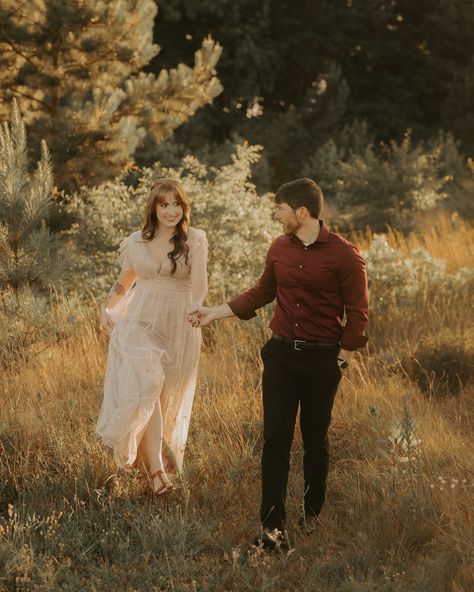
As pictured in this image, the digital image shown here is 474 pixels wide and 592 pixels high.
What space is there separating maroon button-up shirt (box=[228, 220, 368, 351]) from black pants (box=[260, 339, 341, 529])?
4.1 inches

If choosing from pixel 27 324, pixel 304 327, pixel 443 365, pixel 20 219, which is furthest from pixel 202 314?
pixel 443 365

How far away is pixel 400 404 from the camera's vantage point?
216 inches

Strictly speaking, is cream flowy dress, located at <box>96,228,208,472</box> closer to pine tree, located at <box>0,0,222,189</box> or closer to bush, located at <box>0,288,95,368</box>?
bush, located at <box>0,288,95,368</box>

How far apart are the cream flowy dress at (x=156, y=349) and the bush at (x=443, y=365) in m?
2.47

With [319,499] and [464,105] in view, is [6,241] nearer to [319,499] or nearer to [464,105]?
[319,499]

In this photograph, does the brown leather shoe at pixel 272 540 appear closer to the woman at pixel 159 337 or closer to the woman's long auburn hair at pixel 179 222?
the woman at pixel 159 337

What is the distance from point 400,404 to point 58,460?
2321mm

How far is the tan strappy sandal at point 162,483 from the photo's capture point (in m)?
4.37

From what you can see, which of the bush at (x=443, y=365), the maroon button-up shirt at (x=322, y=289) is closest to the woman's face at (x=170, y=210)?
the maroon button-up shirt at (x=322, y=289)

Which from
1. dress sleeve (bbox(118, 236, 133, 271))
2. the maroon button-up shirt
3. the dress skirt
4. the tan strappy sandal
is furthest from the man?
dress sleeve (bbox(118, 236, 133, 271))

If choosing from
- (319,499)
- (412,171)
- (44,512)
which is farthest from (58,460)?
(412,171)

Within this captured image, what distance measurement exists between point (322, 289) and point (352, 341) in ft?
0.95

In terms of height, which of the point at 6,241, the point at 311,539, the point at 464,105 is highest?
the point at 464,105

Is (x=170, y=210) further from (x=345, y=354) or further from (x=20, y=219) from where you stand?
(x=20, y=219)
